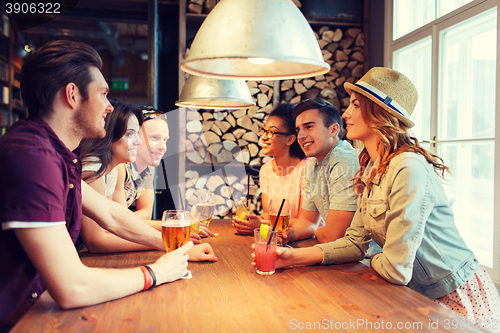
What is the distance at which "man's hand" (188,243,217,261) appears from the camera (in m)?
1.41

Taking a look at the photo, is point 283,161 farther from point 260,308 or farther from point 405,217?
point 260,308

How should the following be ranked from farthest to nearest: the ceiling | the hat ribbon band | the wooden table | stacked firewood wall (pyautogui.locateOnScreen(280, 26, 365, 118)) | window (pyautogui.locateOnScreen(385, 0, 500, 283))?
stacked firewood wall (pyautogui.locateOnScreen(280, 26, 365, 118)) → the ceiling → window (pyautogui.locateOnScreen(385, 0, 500, 283)) → the hat ribbon band → the wooden table

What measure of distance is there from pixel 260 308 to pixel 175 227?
1.49 feet

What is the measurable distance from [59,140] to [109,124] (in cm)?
100

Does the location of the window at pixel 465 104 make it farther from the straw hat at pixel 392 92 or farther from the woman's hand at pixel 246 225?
the woman's hand at pixel 246 225

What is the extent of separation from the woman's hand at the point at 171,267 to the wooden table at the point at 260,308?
0.02m

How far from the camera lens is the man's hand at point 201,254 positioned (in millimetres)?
1413

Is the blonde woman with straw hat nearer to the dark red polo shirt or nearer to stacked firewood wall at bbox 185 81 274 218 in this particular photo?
the dark red polo shirt

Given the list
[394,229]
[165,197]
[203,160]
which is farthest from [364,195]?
[165,197]

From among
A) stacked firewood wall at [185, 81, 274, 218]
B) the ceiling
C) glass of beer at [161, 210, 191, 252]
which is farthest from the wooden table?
the ceiling

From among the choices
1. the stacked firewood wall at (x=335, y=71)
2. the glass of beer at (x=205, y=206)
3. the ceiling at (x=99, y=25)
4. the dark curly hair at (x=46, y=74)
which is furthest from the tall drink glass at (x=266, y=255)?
the ceiling at (x=99, y=25)

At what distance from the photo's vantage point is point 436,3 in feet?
10.9

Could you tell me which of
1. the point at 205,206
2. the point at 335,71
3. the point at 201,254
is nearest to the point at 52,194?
the point at 201,254

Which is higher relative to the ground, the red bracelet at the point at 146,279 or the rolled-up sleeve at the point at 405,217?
the rolled-up sleeve at the point at 405,217
